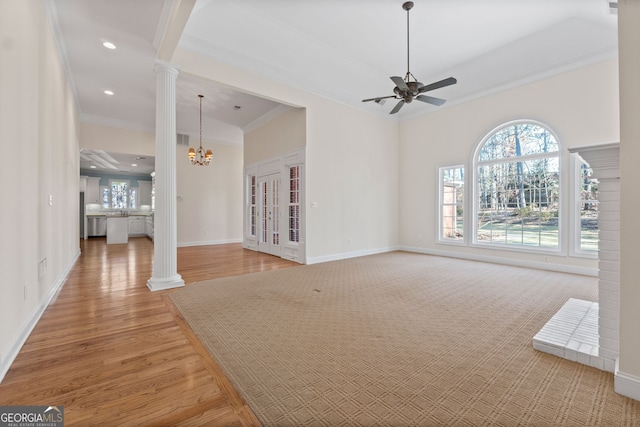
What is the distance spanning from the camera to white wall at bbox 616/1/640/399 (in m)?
1.48

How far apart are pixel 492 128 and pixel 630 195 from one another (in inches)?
190

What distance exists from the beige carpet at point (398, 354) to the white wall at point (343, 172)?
211cm

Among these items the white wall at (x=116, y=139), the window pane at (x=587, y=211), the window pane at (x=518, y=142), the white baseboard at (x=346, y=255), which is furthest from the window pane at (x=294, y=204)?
the window pane at (x=587, y=211)

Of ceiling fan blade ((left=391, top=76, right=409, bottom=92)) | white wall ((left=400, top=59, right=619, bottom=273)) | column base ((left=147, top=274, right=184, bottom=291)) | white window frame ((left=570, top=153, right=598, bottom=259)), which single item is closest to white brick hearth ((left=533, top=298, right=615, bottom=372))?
white window frame ((left=570, top=153, right=598, bottom=259))

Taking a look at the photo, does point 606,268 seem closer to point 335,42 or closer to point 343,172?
point 335,42

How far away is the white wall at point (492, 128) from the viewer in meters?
4.38

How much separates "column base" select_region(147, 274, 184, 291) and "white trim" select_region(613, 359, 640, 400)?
14.1ft

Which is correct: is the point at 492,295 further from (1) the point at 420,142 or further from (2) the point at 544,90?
(1) the point at 420,142

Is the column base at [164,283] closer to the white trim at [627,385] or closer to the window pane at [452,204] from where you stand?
the white trim at [627,385]

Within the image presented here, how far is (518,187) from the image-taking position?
5414 mm

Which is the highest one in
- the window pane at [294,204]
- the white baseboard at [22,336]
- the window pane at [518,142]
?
the window pane at [518,142]

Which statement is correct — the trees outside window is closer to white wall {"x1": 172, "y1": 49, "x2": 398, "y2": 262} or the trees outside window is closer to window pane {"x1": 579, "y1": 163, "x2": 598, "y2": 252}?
window pane {"x1": 579, "y1": 163, "x2": 598, "y2": 252}

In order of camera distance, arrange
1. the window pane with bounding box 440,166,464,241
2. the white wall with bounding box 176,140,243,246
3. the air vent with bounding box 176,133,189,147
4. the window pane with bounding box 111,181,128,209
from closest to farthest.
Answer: the window pane with bounding box 440,166,464,241, the air vent with bounding box 176,133,189,147, the white wall with bounding box 176,140,243,246, the window pane with bounding box 111,181,128,209

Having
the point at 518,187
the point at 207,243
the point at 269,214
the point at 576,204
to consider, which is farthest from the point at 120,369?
the point at 207,243
